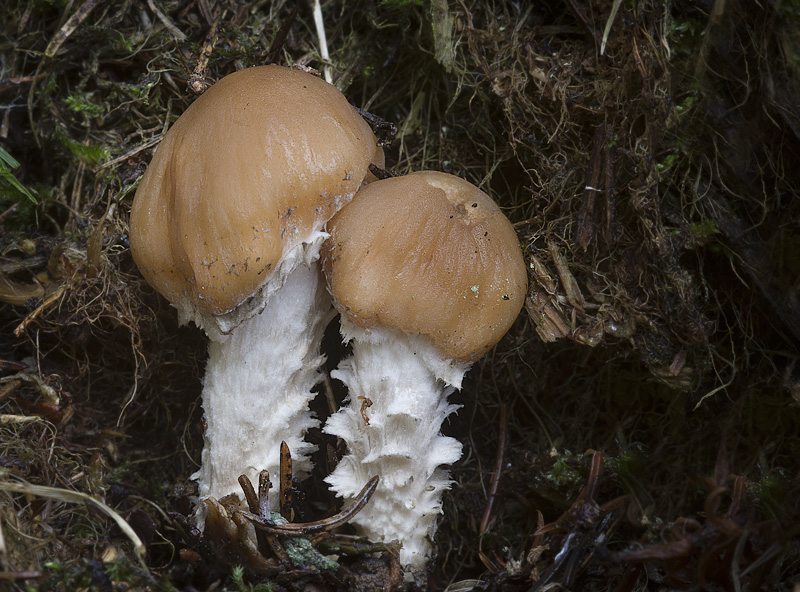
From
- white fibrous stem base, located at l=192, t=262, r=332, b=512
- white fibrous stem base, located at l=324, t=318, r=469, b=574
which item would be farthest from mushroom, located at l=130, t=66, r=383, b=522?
white fibrous stem base, located at l=324, t=318, r=469, b=574

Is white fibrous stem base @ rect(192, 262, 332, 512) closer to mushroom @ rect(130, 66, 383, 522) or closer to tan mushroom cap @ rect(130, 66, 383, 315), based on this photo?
mushroom @ rect(130, 66, 383, 522)

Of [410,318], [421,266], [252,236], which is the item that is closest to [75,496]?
[252,236]

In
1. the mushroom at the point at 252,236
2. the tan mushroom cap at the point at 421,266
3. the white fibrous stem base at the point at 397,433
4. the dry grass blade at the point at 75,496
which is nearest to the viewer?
the dry grass blade at the point at 75,496

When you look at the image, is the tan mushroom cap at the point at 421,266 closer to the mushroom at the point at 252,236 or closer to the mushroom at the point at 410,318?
the mushroom at the point at 410,318

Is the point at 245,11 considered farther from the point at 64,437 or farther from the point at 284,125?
the point at 64,437

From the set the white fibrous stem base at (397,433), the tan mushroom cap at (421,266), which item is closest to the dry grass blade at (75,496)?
the white fibrous stem base at (397,433)

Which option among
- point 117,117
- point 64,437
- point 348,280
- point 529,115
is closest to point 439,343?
point 348,280

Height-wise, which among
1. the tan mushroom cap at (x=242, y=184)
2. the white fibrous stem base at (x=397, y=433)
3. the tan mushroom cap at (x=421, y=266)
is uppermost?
the tan mushroom cap at (x=242, y=184)

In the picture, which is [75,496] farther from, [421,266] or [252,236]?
[421,266]
